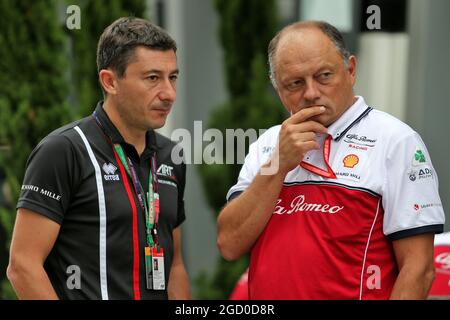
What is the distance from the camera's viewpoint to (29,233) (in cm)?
277

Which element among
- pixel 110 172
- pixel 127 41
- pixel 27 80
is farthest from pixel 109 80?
pixel 27 80

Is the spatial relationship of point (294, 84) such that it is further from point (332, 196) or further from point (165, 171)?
point (165, 171)

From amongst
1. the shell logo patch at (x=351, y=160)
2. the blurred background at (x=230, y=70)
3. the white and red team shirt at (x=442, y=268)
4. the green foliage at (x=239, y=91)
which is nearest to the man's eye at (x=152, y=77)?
the shell logo patch at (x=351, y=160)

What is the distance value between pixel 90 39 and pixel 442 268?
10.4 ft

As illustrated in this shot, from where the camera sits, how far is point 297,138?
2783 millimetres

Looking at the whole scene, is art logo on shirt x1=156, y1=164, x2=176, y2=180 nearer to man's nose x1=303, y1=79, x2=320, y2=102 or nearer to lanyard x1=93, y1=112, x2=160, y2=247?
lanyard x1=93, y1=112, x2=160, y2=247

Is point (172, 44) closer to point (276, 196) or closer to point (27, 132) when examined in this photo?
point (276, 196)

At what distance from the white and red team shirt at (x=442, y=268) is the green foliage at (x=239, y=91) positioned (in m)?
3.22

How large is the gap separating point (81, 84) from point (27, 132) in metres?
0.55

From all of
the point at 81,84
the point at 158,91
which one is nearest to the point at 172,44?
the point at 158,91

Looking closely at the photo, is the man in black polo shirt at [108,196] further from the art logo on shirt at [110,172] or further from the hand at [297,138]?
the hand at [297,138]

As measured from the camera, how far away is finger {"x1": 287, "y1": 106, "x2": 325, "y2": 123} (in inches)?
111

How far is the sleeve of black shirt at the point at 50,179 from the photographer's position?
278 cm

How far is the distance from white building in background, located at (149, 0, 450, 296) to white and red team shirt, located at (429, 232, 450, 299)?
108cm
